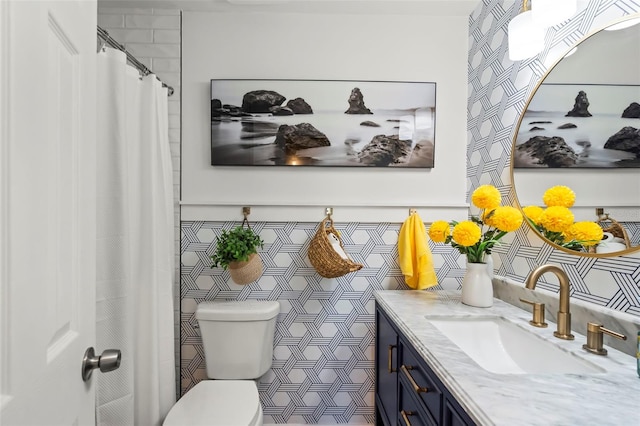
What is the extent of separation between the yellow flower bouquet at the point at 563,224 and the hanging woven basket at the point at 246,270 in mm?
1294

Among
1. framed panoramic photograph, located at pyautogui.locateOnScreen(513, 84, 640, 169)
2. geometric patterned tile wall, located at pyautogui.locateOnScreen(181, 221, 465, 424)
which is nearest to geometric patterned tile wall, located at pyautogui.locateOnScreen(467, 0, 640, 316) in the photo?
framed panoramic photograph, located at pyautogui.locateOnScreen(513, 84, 640, 169)

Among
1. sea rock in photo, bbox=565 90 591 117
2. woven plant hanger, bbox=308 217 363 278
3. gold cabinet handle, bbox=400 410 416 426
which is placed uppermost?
sea rock in photo, bbox=565 90 591 117

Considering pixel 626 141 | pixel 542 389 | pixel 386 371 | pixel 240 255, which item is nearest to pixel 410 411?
pixel 386 371

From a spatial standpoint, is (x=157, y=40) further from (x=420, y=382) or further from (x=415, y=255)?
(x=420, y=382)

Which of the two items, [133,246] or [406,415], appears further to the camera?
[133,246]

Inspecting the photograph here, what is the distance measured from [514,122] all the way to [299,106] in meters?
1.06

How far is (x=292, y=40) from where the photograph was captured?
192 centimetres

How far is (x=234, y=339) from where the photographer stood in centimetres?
174

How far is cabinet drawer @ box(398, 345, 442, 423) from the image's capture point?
0.98m

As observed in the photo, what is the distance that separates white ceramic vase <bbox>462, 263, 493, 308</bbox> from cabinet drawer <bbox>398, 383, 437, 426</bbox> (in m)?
0.47

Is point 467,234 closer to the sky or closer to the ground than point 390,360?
closer to the sky

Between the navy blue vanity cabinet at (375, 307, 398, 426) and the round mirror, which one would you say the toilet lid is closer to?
the navy blue vanity cabinet at (375, 307, 398, 426)

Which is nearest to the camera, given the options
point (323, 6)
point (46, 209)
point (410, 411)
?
point (46, 209)

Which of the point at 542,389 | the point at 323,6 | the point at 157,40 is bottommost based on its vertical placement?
Answer: the point at 542,389
